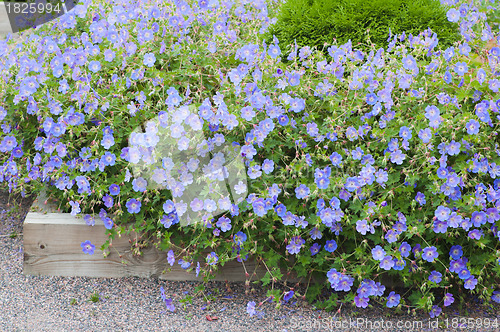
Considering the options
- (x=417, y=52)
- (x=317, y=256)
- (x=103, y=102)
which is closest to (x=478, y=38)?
(x=417, y=52)

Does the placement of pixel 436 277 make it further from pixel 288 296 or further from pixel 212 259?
pixel 212 259

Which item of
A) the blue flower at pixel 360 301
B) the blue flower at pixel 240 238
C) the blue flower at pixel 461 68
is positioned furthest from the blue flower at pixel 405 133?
the blue flower at pixel 240 238

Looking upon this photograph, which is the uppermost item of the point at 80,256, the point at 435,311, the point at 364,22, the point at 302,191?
the point at 364,22

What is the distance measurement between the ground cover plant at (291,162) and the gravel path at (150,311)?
93mm

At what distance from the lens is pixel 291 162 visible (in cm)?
238

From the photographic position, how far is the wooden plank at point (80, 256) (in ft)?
8.86

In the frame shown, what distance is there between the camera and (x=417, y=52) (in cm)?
274

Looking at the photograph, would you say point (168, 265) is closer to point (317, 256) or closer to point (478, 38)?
point (317, 256)

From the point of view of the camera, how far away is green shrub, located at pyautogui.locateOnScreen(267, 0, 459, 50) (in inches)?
143

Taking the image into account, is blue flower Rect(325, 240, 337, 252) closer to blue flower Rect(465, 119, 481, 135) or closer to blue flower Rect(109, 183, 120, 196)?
blue flower Rect(465, 119, 481, 135)

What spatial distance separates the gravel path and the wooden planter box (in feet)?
0.15

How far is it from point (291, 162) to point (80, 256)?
4.37 feet

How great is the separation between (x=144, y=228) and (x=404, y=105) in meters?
1.50

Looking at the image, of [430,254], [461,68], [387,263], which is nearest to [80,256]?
[387,263]
